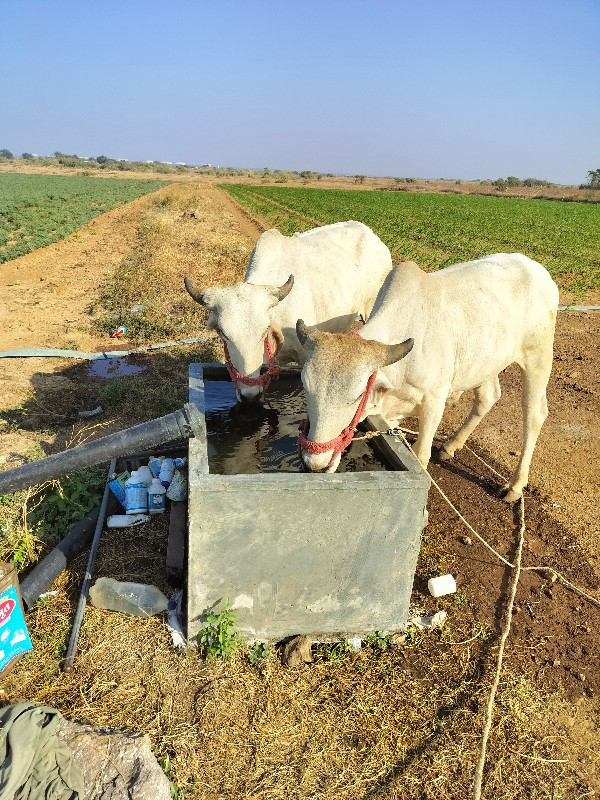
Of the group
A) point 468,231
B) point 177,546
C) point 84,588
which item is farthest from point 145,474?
point 468,231

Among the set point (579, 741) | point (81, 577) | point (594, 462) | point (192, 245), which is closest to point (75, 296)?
point (192, 245)

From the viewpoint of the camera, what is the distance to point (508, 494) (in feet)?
19.0

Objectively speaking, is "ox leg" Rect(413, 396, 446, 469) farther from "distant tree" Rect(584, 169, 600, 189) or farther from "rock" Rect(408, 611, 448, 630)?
"distant tree" Rect(584, 169, 600, 189)

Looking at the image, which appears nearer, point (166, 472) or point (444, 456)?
point (166, 472)

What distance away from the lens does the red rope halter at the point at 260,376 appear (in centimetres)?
487

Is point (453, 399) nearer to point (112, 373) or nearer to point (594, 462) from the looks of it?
point (594, 462)

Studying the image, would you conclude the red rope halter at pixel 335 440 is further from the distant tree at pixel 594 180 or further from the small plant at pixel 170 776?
the distant tree at pixel 594 180

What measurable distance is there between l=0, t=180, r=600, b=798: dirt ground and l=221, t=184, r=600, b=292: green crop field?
10.3 metres

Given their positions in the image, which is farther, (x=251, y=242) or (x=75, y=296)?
(x=251, y=242)

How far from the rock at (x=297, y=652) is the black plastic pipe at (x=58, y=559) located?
1769 millimetres

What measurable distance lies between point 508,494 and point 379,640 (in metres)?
2.53

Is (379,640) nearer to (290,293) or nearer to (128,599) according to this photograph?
(128,599)

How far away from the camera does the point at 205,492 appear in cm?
329

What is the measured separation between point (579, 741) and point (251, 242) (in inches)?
823
